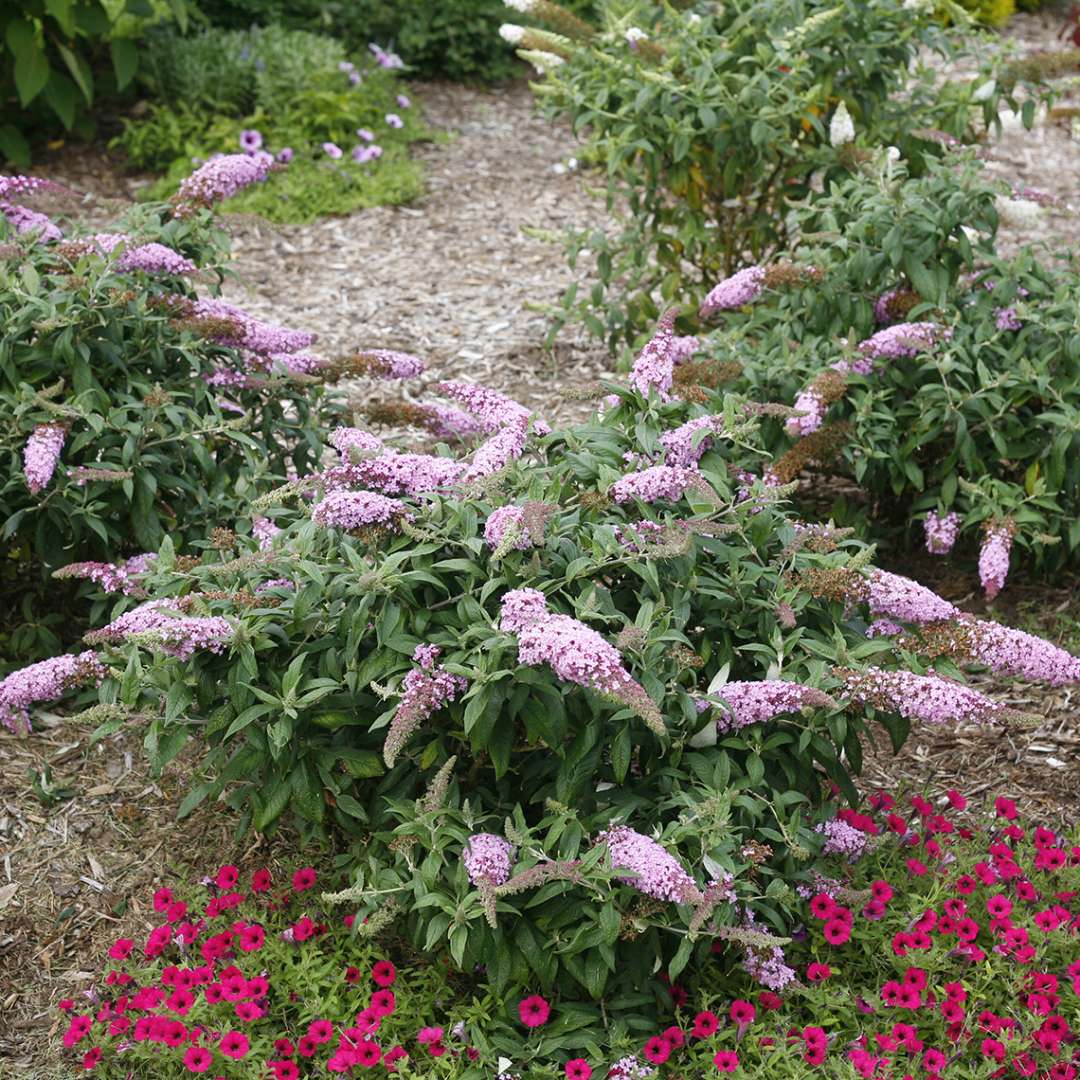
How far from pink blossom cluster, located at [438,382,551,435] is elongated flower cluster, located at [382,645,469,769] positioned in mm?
779

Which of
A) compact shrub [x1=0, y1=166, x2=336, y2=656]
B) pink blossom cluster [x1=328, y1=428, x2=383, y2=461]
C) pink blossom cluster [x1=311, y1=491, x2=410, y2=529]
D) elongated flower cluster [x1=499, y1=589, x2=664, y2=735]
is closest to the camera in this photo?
elongated flower cluster [x1=499, y1=589, x2=664, y2=735]

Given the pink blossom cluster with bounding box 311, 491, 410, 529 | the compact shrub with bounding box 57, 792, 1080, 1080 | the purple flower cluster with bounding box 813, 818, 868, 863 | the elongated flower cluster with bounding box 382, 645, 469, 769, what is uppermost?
the pink blossom cluster with bounding box 311, 491, 410, 529

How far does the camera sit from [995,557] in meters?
3.84

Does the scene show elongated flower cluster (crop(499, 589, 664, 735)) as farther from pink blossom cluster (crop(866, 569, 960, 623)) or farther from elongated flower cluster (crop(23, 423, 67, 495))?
elongated flower cluster (crop(23, 423, 67, 495))

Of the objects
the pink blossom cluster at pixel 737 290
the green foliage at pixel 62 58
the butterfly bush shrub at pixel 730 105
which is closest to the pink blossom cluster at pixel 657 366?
the pink blossom cluster at pixel 737 290

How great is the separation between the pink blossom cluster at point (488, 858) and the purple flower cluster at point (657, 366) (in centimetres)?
114

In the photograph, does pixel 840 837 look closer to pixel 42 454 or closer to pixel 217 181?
pixel 42 454

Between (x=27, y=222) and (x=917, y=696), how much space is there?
2925 millimetres

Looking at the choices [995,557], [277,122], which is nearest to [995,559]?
[995,557]

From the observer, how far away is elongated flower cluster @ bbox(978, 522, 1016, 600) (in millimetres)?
3812

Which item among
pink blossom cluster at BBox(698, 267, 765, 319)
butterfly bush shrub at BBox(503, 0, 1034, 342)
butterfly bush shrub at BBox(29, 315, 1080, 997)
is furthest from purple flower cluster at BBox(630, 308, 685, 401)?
butterfly bush shrub at BBox(503, 0, 1034, 342)

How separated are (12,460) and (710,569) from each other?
1.82 metres

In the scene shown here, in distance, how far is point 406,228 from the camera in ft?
24.3

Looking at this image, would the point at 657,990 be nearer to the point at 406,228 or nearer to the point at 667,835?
the point at 667,835
